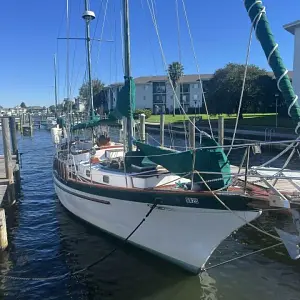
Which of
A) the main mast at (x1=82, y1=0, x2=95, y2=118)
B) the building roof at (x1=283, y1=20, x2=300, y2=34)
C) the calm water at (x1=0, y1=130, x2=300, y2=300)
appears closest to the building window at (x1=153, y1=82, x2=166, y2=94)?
the building roof at (x1=283, y1=20, x2=300, y2=34)

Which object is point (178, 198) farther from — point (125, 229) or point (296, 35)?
point (296, 35)

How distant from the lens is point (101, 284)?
25.2ft

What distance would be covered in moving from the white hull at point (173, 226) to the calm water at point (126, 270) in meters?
0.47

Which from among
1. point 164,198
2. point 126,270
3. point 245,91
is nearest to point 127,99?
point 164,198

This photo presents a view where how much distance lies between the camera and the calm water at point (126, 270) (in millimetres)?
7305

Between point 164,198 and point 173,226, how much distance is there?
2.28 feet

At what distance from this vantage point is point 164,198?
718cm

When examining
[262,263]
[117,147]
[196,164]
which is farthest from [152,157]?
[117,147]

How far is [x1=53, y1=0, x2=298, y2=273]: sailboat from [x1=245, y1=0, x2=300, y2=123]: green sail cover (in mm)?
252

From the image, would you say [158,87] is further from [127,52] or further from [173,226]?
[173,226]

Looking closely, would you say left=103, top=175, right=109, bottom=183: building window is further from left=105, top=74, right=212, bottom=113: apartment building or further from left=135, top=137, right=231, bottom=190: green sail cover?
left=105, top=74, right=212, bottom=113: apartment building

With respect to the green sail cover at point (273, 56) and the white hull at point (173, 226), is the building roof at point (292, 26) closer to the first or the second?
the white hull at point (173, 226)

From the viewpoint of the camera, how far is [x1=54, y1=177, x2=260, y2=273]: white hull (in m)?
6.73

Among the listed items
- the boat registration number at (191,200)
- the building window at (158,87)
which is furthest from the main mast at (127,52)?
the building window at (158,87)
